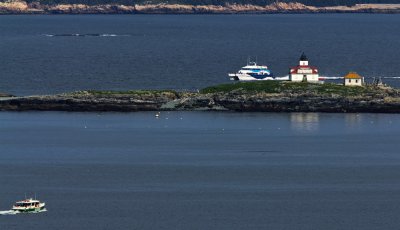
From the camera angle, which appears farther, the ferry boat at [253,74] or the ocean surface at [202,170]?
the ferry boat at [253,74]

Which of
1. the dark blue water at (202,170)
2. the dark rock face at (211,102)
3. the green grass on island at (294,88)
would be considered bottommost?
the dark blue water at (202,170)

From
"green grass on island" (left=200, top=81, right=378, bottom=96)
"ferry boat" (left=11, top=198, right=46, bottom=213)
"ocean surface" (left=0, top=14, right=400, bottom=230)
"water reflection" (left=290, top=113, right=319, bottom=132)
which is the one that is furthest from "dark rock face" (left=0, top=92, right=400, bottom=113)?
"ferry boat" (left=11, top=198, right=46, bottom=213)

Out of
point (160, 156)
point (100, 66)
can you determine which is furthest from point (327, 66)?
point (160, 156)

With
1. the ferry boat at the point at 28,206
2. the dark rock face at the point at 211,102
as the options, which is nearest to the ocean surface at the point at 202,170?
the ferry boat at the point at 28,206

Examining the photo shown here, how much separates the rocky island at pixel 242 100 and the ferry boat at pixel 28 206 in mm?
49306

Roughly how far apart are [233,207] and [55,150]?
88.1 ft

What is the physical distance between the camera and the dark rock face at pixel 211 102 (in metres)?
136

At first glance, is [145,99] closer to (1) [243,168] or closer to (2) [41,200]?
(1) [243,168]

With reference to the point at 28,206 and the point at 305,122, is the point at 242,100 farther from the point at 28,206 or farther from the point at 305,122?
the point at 28,206

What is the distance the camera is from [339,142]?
4653 inches

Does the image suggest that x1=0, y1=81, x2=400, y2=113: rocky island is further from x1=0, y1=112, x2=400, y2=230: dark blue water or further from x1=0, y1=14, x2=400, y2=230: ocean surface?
x1=0, y1=112, x2=400, y2=230: dark blue water

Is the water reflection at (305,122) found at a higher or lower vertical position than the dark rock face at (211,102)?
lower

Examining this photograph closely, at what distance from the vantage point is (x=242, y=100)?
138 meters

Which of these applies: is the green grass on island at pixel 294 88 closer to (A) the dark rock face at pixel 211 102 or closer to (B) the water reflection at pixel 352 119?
(A) the dark rock face at pixel 211 102
